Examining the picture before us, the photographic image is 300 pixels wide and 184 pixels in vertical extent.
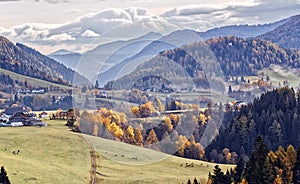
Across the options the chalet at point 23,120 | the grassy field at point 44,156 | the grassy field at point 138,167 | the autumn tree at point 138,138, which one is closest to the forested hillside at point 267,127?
the autumn tree at point 138,138

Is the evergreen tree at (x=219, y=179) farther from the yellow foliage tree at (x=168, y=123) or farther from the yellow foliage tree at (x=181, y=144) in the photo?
the yellow foliage tree at (x=168, y=123)

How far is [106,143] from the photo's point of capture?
138 m

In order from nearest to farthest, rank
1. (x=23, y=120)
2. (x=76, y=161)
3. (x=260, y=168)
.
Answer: (x=260, y=168)
(x=76, y=161)
(x=23, y=120)

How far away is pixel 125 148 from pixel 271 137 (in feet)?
167

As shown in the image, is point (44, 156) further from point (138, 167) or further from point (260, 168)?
point (260, 168)

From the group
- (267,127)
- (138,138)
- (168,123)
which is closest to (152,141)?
(138,138)

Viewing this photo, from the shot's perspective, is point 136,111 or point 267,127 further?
point 136,111

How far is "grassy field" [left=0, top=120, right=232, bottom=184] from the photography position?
9778 centimetres

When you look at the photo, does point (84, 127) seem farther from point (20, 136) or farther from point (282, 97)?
point (282, 97)

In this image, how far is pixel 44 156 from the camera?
113 m

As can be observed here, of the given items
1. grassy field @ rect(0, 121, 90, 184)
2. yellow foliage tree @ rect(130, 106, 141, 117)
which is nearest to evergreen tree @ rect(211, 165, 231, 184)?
grassy field @ rect(0, 121, 90, 184)

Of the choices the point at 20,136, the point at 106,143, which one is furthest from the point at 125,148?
the point at 20,136

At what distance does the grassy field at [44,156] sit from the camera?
94938 millimetres

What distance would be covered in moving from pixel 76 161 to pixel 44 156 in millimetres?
6533
